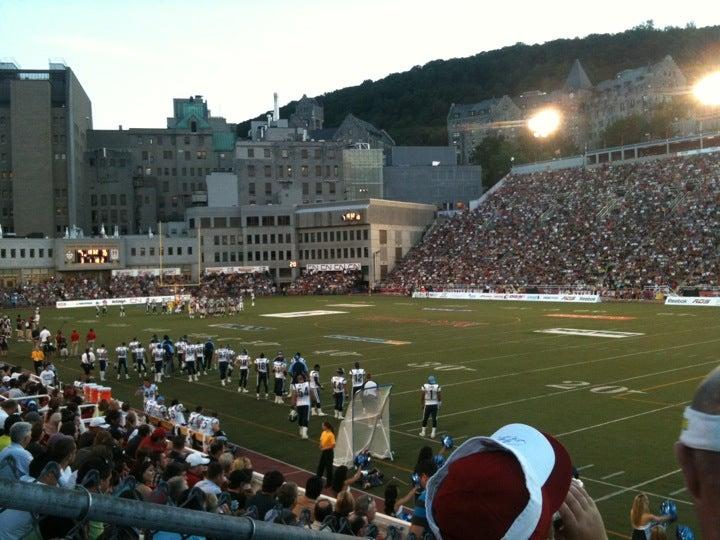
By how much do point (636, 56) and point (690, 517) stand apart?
165164mm

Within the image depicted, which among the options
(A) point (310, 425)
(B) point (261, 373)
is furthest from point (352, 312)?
(A) point (310, 425)

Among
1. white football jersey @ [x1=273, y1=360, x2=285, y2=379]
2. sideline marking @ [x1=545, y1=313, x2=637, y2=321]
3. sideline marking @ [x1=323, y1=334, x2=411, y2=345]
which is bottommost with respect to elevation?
sideline marking @ [x1=323, y1=334, x2=411, y2=345]

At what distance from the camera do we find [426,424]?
18.7 m

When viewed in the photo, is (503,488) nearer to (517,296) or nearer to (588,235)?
(517,296)

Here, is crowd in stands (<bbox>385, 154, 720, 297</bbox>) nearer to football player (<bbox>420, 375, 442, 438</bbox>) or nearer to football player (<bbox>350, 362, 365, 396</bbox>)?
football player (<bbox>350, 362, 365, 396</bbox>)

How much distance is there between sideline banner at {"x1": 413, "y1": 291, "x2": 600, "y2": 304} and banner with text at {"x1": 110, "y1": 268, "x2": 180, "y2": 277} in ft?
103

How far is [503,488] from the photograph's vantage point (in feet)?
5.83

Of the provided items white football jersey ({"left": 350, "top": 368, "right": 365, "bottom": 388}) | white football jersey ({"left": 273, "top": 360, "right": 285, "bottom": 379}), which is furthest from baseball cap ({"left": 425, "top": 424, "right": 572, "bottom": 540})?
white football jersey ({"left": 273, "top": 360, "right": 285, "bottom": 379})

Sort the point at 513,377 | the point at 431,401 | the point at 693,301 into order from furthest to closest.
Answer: the point at 693,301, the point at 513,377, the point at 431,401

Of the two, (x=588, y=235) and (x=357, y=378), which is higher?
(x=588, y=235)

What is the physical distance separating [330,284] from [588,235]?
1133 inches

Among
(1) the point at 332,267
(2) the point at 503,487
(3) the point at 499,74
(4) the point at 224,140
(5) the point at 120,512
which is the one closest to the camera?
(2) the point at 503,487

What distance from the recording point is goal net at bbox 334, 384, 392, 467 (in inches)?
630

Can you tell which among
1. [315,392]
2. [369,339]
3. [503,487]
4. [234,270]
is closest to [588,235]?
[369,339]
